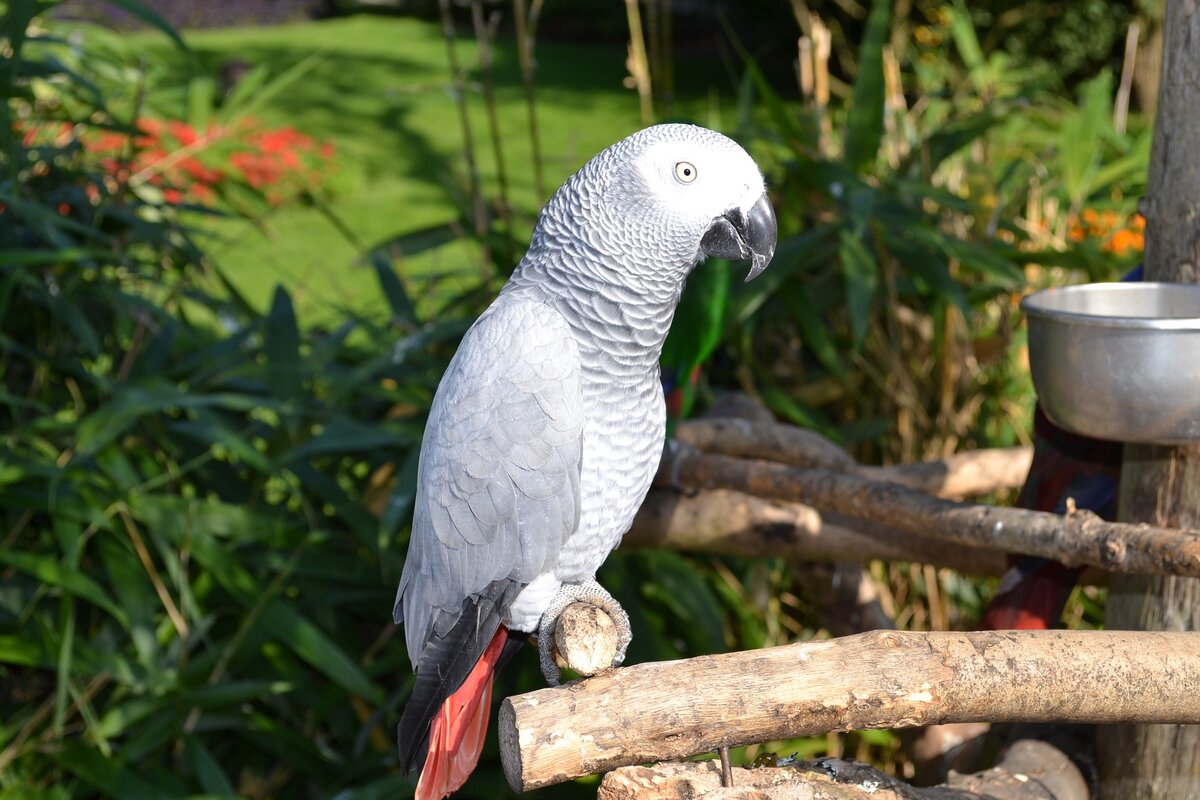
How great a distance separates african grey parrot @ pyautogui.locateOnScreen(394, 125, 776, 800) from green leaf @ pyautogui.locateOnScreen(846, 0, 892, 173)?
1.20 meters

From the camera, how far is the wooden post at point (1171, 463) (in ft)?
3.27

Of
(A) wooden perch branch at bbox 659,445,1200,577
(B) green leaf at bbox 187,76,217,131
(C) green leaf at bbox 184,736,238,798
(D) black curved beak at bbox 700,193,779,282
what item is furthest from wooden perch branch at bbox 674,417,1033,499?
(B) green leaf at bbox 187,76,217,131

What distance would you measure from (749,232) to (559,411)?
0.22 metres

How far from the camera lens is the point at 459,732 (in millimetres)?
990

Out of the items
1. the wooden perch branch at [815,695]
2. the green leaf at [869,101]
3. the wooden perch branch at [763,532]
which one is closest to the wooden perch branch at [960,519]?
the wooden perch branch at [763,532]

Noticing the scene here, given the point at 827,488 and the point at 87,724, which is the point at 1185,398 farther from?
the point at 87,724

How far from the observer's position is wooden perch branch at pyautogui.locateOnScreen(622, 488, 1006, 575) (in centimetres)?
144

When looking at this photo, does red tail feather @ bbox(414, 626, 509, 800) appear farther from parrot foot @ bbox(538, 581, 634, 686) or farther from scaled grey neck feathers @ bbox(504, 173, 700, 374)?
scaled grey neck feathers @ bbox(504, 173, 700, 374)

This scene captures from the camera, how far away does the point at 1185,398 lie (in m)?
0.88

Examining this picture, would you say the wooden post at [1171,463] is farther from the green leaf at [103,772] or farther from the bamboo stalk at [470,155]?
the green leaf at [103,772]

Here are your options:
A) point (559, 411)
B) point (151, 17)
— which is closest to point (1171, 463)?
point (559, 411)

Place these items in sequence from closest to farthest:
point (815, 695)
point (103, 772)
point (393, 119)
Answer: point (815, 695) < point (103, 772) < point (393, 119)

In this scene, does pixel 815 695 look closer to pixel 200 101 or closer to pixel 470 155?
pixel 470 155

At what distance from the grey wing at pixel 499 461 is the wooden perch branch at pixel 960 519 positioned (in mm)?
442
